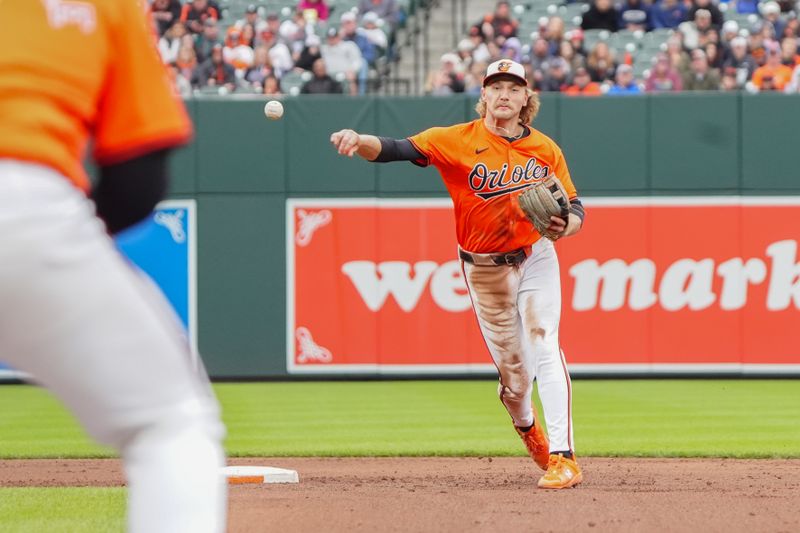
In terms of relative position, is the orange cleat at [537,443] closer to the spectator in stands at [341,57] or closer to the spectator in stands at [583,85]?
the spectator in stands at [583,85]

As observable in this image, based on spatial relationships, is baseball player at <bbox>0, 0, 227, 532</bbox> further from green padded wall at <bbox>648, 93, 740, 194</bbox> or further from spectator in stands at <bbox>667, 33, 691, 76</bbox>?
spectator in stands at <bbox>667, 33, 691, 76</bbox>

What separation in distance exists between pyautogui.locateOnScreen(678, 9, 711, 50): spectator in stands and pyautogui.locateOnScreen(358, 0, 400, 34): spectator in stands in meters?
3.62

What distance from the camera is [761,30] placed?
611 inches

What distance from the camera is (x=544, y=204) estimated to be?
6016mm

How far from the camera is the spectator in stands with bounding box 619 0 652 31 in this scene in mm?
16234

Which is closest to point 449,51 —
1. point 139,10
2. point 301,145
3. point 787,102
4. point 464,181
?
point 301,145

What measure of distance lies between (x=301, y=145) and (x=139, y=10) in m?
11.5

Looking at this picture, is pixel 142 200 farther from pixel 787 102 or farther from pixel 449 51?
pixel 449 51

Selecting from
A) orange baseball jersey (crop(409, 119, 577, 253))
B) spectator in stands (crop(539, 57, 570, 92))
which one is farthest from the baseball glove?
spectator in stands (crop(539, 57, 570, 92))

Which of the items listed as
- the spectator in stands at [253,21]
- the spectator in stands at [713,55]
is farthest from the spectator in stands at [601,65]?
the spectator in stands at [253,21]

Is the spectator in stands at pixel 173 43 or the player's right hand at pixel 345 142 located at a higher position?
the spectator in stands at pixel 173 43

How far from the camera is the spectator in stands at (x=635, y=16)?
1623 centimetres

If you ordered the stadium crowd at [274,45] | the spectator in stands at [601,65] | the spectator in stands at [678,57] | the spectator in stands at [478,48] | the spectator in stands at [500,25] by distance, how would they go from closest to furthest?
the spectator in stands at [678,57] < the spectator in stands at [601,65] < the stadium crowd at [274,45] < the spectator in stands at [478,48] < the spectator in stands at [500,25]

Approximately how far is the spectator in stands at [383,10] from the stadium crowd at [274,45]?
1 cm
